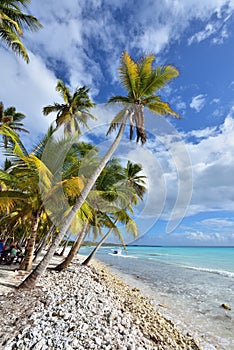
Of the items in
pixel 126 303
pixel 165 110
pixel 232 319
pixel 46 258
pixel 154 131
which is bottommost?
pixel 232 319

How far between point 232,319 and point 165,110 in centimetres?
872

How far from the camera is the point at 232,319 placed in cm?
778

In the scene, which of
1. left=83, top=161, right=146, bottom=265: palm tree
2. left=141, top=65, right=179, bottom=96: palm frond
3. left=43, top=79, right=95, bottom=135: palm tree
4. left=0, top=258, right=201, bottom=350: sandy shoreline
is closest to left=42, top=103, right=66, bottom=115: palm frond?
left=43, top=79, right=95, bottom=135: palm tree

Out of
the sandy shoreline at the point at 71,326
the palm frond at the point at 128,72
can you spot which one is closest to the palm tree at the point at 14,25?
the palm frond at the point at 128,72

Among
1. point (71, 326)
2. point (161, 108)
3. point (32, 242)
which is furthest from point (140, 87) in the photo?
point (71, 326)

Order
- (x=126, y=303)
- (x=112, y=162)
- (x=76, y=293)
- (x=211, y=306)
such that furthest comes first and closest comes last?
(x=112, y=162), (x=211, y=306), (x=126, y=303), (x=76, y=293)

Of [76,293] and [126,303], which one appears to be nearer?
[76,293]

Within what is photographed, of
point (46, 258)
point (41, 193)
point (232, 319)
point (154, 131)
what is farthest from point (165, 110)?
point (232, 319)

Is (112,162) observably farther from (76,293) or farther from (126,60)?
(76,293)

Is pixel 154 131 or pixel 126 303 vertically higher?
pixel 154 131

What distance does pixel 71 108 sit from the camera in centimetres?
1709

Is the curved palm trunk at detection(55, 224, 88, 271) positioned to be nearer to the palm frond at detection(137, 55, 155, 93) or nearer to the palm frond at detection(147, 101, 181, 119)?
the palm frond at detection(147, 101, 181, 119)

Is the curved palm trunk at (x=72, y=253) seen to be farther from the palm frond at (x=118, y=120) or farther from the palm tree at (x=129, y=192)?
the palm frond at (x=118, y=120)

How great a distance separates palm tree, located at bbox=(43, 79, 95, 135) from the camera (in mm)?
16812
